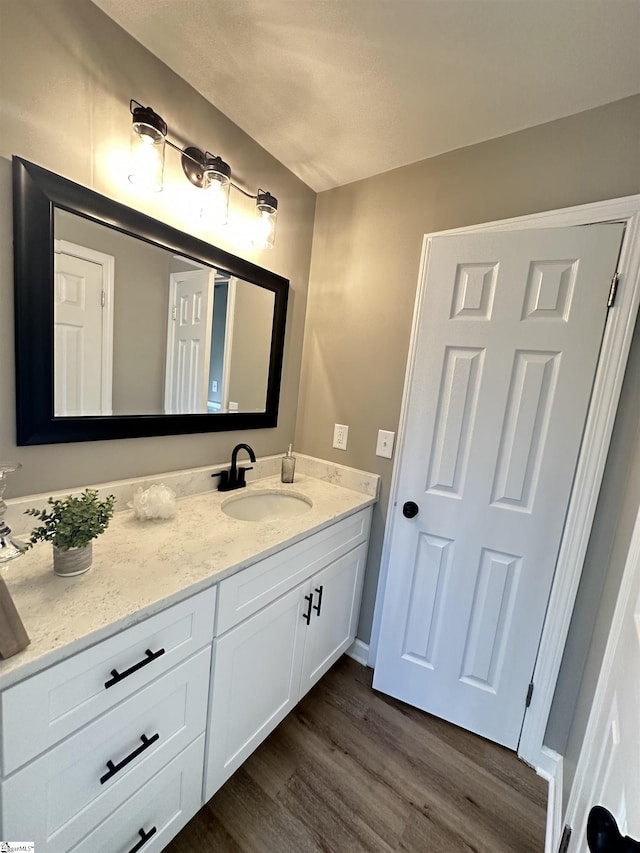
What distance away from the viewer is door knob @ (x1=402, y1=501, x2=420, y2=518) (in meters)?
1.52

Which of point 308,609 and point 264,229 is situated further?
point 264,229

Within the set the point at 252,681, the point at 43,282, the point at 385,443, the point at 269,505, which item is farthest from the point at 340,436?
the point at 43,282

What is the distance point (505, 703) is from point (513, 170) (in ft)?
7.01

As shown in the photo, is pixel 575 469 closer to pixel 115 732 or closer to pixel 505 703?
pixel 505 703

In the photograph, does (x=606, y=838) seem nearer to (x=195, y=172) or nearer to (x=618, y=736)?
(x=618, y=736)

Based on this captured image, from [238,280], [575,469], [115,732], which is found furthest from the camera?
[238,280]

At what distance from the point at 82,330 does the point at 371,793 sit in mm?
1875

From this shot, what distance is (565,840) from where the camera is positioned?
0.97 meters

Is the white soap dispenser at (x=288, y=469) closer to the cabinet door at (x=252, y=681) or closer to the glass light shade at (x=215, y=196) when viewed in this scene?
the cabinet door at (x=252, y=681)

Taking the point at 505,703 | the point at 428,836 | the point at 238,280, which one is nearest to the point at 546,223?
the point at 238,280

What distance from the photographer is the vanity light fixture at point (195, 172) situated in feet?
3.53

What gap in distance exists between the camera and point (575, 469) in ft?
4.05

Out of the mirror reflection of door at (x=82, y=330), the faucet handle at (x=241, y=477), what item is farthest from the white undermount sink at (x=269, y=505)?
the mirror reflection of door at (x=82, y=330)

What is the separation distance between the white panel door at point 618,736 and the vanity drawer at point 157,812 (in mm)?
962
